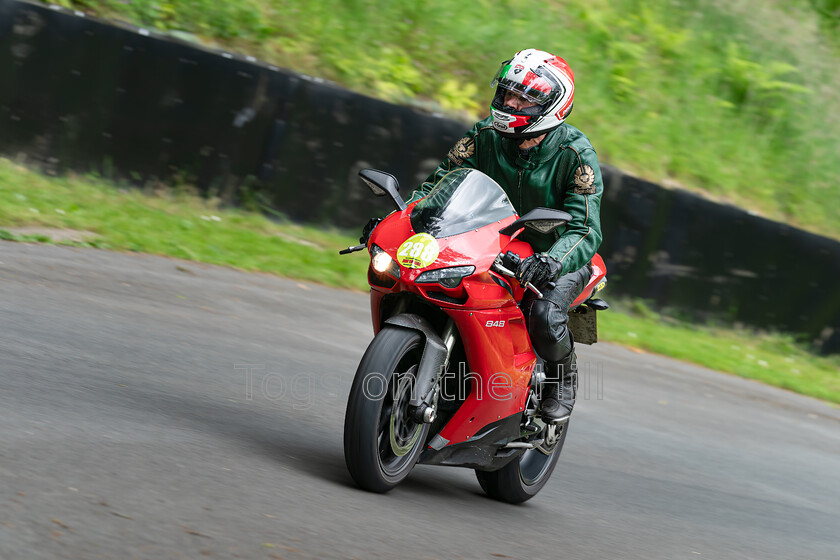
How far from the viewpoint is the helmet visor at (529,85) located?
499cm

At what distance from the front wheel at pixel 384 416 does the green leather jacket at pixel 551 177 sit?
0.88 meters

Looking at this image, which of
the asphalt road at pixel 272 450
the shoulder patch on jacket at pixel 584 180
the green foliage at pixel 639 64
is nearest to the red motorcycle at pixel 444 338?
the asphalt road at pixel 272 450

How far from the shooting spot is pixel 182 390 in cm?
582

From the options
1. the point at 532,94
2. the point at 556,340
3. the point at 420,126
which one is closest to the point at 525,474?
the point at 556,340

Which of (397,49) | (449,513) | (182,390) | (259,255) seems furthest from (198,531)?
(397,49)

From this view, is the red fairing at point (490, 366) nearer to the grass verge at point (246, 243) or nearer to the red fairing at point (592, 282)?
the red fairing at point (592, 282)

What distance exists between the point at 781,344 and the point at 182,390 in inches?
439

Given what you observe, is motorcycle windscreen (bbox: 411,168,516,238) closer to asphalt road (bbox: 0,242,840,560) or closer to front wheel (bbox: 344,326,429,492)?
front wheel (bbox: 344,326,429,492)

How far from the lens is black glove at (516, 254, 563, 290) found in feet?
15.1

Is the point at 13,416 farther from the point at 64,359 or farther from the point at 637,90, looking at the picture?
the point at 637,90

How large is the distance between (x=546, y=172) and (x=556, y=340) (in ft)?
2.83

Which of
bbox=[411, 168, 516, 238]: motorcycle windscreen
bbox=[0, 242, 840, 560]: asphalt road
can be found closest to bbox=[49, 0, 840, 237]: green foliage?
bbox=[0, 242, 840, 560]: asphalt road

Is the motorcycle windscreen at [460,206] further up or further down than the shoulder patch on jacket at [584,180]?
further down

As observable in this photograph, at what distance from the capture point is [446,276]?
4.52 meters
